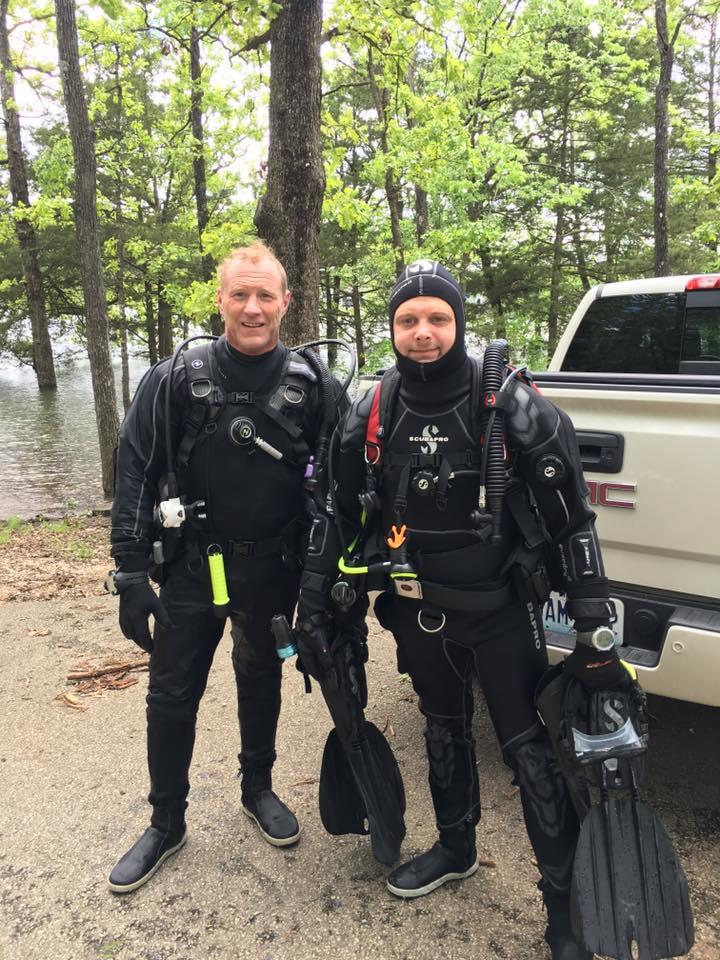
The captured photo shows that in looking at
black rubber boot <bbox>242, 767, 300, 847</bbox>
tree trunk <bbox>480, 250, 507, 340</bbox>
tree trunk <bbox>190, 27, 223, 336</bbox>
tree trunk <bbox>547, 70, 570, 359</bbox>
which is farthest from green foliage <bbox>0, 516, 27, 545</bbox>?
tree trunk <bbox>547, 70, 570, 359</bbox>

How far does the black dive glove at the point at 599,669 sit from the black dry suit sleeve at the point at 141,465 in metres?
1.48

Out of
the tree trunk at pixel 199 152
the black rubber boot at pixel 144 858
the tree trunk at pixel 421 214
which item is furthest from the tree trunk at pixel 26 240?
the black rubber boot at pixel 144 858

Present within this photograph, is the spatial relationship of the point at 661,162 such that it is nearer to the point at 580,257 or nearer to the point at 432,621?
the point at 580,257

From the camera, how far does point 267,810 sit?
2727 millimetres

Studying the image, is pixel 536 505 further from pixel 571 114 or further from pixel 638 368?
pixel 571 114

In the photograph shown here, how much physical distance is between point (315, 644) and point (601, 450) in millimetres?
1216

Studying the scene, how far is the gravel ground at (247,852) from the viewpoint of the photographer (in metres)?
2.16

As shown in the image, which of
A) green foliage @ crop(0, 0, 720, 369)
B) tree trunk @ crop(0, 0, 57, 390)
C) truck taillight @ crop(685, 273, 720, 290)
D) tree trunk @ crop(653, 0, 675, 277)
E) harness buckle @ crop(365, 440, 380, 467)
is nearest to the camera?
harness buckle @ crop(365, 440, 380, 467)

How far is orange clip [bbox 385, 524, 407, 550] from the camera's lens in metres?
2.11

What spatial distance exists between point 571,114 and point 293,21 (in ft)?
45.7

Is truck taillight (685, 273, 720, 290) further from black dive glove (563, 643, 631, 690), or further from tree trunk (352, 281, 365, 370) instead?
tree trunk (352, 281, 365, 370)

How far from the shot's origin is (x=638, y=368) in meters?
4.13

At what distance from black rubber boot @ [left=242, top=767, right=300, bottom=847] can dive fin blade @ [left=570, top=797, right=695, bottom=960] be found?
3.81 feet

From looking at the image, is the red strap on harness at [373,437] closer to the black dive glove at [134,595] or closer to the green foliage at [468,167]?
the black dive glove at [134,595]
